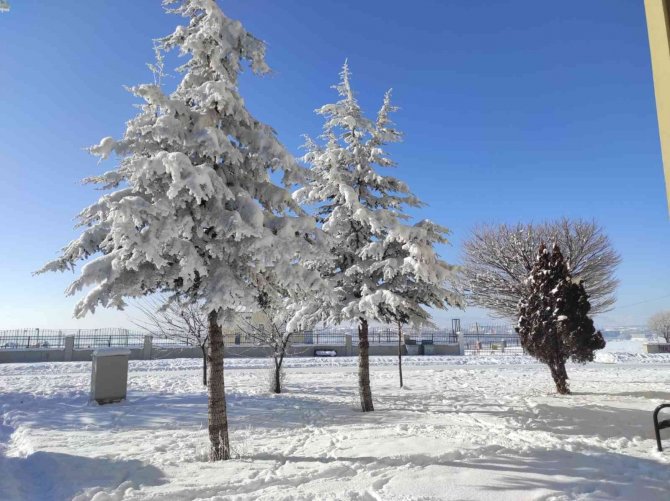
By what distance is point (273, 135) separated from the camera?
7.84m

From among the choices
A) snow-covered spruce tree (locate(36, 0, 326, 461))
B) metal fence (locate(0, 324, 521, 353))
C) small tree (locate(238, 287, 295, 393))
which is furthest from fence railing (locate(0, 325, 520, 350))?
snow-covered spruce tree (locate(36, 0, 326, 461))

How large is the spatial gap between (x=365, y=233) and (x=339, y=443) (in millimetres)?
5938

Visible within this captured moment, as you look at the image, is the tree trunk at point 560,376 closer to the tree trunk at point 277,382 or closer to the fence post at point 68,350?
the tree trunk at point 277,382

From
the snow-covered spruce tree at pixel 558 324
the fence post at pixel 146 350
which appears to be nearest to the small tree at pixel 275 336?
the snow-covered spruce tree at pixel 558 324

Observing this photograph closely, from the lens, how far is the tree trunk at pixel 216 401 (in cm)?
717

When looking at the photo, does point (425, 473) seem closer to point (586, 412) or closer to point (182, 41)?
point (586, 412)

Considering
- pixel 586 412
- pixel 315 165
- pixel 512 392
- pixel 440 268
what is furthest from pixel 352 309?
pixel 512 392

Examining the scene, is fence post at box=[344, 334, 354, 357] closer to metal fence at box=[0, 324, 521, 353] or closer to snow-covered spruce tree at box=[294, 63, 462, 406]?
metal fence at box=[0, 324, 521, 353]

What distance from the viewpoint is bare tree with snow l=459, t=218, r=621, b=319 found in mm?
27562

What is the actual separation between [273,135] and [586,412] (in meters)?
9.78

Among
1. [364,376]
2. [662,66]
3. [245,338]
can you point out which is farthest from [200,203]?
[245,338]

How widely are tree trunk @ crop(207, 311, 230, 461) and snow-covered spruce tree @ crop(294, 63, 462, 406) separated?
352 centimetres

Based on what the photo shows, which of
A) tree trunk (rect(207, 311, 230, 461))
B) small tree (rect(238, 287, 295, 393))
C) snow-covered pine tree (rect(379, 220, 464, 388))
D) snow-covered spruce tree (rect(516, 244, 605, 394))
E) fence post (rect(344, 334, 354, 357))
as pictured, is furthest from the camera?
fence post (rect(344, 334, 354, 357))

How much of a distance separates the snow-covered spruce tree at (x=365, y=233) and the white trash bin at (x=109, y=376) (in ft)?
19.5
